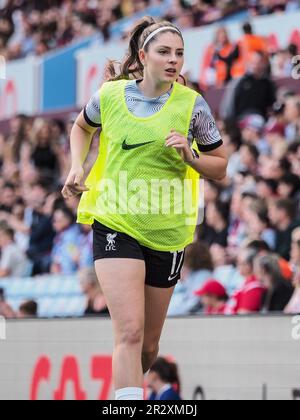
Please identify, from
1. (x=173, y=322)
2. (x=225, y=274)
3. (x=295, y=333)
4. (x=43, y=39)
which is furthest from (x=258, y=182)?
(x=43, y=39)

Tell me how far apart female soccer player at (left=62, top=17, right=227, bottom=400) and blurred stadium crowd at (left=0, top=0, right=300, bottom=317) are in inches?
85.0

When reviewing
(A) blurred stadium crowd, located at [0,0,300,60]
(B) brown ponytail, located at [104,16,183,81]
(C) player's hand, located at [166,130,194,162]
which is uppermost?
(A) blurred stadium crowd, located at [0,0,300,60]

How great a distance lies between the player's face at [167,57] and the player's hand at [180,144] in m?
0.36

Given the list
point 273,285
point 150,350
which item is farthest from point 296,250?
point 150,350

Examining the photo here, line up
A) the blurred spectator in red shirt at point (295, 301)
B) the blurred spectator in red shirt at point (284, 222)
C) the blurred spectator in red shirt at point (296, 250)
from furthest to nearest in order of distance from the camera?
the blurred spectator in red shirt at point (284, 222), the blurred spectator in red shirt at point (296, 250), the blurred spectator in red shirt at point (295, 301)

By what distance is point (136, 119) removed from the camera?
20.2 feet

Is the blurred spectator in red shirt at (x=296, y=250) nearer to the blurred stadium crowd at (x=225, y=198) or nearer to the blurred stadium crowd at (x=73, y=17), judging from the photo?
the blurred stadium crowd at (x=225, y=198)

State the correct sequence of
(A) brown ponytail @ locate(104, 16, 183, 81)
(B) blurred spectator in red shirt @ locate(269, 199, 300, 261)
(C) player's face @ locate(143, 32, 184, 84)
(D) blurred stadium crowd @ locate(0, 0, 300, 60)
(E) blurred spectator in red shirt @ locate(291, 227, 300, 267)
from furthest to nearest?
(D) blurred stadium crowd @ locate(0, 0, 300, 60) → (B) blurred spectator in red shirt @ locate(269, 199, 300, 261) → (E) blurred spectator in red shirt @ locate(291, 227, 300, 267) → (A) brown ponytail @ locate(104, 16, 183, 81) → (C) player's face @ locate(143, 32, 184, 84)

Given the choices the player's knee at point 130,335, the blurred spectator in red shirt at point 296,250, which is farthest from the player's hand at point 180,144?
the blurred spectator in red shirt at point 296,250

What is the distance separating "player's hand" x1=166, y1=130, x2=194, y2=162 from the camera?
230 inches

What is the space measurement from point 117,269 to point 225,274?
504 cm

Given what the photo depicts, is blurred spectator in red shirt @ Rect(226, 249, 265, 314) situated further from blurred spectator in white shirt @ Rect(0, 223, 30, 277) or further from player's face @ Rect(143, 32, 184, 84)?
blurred spectator in white shirt @ Rect(0, 223, 30, 277)

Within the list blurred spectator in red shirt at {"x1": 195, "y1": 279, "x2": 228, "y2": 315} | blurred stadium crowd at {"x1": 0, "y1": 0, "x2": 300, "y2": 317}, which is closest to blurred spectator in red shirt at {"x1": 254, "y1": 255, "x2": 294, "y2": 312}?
blurred stadium crowd at {"x1": 0, "y1": 0, "x2": 300, "y2": 317}

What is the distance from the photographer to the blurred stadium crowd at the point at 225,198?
10.0 meters
